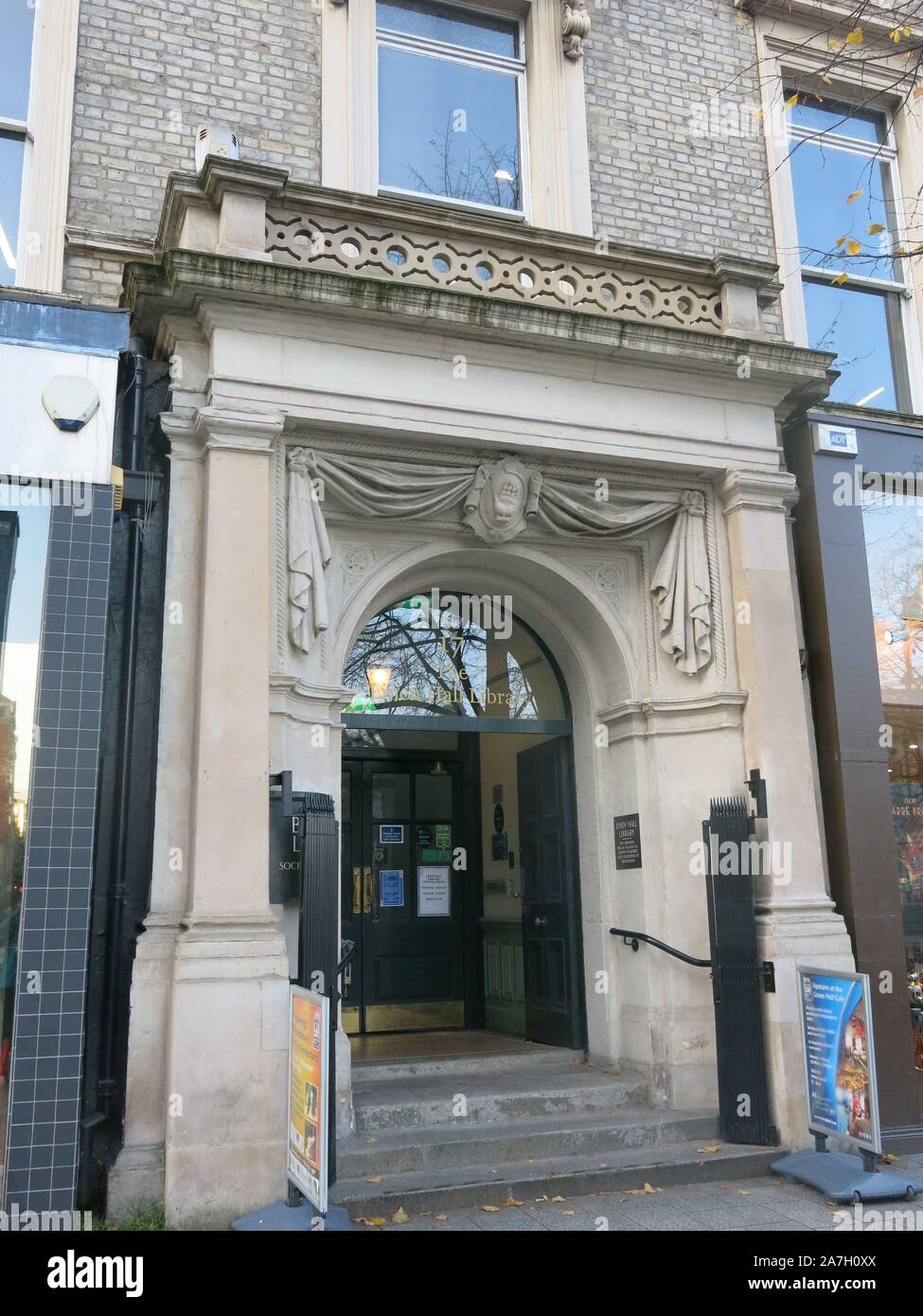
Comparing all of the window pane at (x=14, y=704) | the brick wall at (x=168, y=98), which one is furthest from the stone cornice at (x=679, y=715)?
the brick wall at (x=168, y=98)

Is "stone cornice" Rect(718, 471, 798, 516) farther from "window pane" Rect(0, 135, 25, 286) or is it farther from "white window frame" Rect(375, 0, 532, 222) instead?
"window pane" Rect(0, 135, 25, 286)

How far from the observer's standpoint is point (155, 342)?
7852mm

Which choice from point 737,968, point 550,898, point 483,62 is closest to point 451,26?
point 483,62

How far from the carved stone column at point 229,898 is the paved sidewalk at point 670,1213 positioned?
0.95 m

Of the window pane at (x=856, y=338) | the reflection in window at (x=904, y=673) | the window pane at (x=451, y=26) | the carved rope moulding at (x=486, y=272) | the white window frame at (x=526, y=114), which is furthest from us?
the window pane at (x=856, y=338)

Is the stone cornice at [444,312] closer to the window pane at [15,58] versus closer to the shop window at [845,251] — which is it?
the shop window at [845,251]

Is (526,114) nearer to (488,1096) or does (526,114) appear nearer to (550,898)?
(550,898)

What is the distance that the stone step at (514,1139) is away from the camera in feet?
22.6

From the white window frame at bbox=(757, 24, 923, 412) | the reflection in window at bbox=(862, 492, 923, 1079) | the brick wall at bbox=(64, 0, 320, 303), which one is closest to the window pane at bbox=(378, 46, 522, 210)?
the brick wall at bbox=(64, 0, 320, 303)

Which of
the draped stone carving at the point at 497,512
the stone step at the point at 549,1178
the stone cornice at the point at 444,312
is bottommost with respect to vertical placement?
the stone step at the point at 549,1178

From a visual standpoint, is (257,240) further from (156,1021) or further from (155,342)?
(156,1021)

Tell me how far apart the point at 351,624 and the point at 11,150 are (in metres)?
4.38

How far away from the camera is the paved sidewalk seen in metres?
6.28

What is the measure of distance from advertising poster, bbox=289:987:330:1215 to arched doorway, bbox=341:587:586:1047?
2.74 metres
